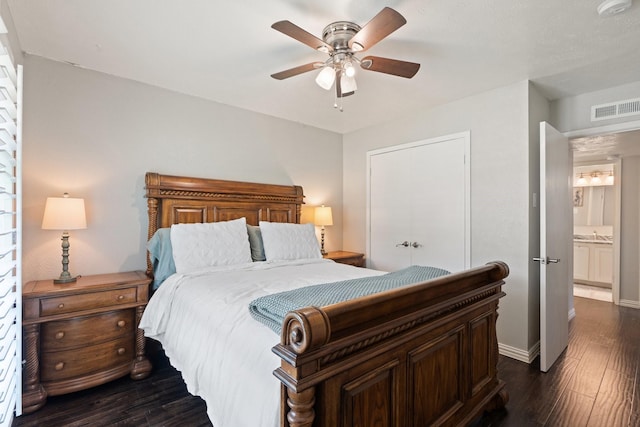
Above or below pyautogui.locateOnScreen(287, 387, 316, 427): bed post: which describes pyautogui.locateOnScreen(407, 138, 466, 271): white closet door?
above

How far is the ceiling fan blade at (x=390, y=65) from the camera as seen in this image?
198cm

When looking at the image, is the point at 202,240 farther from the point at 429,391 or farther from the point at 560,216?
the point at 560,216

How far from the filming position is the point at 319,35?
2.13m

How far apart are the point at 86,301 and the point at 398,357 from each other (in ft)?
7.37

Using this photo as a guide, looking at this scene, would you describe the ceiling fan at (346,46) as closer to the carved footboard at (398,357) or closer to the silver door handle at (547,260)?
the carved footboard at (398,357)

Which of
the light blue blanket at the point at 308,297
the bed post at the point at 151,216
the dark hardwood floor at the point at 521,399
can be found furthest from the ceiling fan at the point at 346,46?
the dark hardwood floor at the point at 521,399

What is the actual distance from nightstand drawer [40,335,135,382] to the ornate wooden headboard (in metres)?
0.63

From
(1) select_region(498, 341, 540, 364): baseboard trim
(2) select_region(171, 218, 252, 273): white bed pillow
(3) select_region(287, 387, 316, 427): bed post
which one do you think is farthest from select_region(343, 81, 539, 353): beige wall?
(3) select_region(287, 387, 316, 427): bed post

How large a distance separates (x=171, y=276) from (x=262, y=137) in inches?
77.7

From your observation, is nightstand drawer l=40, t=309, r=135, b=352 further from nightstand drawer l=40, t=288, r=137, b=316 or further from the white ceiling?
the white ceiling

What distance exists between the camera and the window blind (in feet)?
5.03

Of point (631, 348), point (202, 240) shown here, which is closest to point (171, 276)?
point (202, 240)

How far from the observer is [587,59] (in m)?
2.41

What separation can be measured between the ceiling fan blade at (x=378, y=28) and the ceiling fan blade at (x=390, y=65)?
0.11 metres
